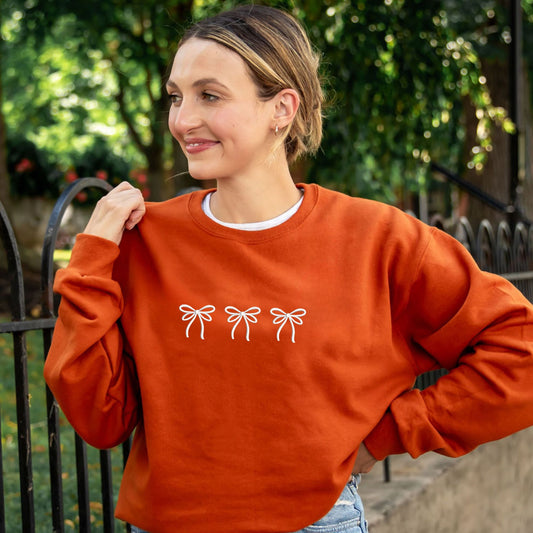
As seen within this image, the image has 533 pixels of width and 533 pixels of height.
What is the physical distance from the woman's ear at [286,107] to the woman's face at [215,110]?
3 cm

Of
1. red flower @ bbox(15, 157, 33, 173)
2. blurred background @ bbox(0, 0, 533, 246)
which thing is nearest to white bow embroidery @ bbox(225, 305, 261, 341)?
blurred background @ bbox(0, 0, 533, 246)

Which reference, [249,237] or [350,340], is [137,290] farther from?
[350,340]

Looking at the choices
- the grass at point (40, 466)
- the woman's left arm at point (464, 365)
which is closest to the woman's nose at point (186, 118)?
the woman's left arm at point (464, 365)

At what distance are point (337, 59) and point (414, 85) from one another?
0.68 meters

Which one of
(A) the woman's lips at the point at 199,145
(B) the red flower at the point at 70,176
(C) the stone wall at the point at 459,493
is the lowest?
(C) the stone wall at the point at 459,493

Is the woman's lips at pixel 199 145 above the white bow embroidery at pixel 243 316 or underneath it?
above

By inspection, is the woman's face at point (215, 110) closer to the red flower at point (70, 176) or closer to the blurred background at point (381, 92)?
the blurred background at point (381, 92)

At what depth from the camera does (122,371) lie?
1.86 meters

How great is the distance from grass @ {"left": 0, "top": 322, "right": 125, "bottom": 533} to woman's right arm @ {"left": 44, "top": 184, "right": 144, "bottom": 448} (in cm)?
144

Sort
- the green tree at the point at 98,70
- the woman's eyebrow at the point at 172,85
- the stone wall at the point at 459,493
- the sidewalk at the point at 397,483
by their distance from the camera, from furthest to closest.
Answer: the green tree at the point at 98,70 → the stone wall at the point at 459,493 → the sidewalk at the point at 397,483 → the woman's eyebrow at the point at 172,85

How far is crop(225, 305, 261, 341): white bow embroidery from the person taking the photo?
1784 millimetres

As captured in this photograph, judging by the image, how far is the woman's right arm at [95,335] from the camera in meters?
1.75

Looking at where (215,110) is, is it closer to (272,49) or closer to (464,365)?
(272,49)

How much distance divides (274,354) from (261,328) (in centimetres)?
6
